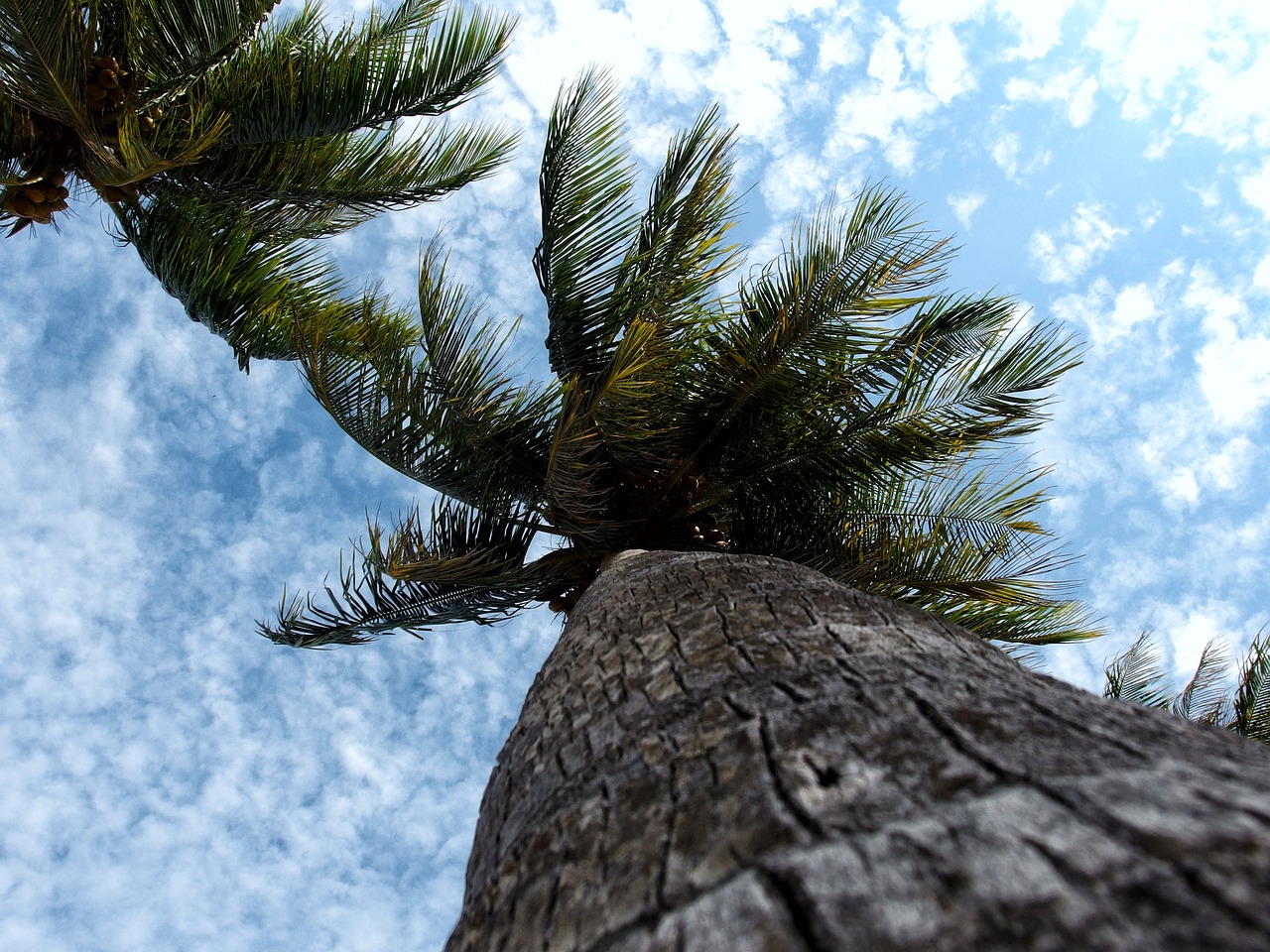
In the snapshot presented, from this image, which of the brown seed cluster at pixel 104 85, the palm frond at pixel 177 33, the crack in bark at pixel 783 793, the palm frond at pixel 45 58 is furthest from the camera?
the brown seed cluster at pixel 104 85

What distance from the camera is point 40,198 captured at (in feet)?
21.0

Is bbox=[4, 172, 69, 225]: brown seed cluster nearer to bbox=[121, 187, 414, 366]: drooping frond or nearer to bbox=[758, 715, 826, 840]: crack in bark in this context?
bbox=[121, 187, 414, 366]: drooping frond

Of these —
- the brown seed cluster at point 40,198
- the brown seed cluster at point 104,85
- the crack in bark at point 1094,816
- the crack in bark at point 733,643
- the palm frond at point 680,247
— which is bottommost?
the crack in bark at point 1094,816

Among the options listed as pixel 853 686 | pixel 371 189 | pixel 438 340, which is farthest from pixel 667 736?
pixel 371 189

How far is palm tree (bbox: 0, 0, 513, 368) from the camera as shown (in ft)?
19.7

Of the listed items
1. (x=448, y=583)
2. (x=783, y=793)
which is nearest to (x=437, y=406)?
(x=448, y=583)

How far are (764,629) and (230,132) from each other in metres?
6.08

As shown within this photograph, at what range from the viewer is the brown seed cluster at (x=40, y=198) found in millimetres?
6340

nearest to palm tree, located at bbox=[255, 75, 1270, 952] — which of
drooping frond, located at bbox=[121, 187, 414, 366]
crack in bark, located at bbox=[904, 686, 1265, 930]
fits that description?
crack in bark, located at bbox=[904, 686, 1265, 930]

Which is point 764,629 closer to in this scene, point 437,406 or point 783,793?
point 783,793

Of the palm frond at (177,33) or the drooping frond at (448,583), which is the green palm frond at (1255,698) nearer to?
the drooping frond at (448,583)

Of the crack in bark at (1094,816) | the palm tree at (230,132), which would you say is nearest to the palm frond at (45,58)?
the palm tree at (230,132)

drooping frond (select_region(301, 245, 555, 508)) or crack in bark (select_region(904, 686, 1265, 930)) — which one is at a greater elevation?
drooping frond (select_region(301, 245, 555, 508))

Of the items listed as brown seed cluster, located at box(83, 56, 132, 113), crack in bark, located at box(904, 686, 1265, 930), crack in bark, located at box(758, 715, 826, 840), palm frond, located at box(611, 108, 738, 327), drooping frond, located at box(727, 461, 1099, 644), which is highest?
brown seed cluster, located at box(83, 56, 132, 113)
